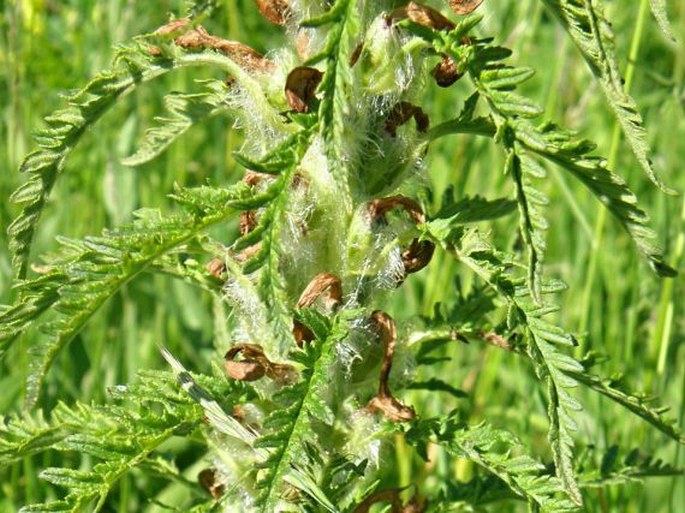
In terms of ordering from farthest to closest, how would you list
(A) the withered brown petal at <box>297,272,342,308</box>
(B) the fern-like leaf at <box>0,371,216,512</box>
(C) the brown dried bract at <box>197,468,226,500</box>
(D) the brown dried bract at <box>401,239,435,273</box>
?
(C) the brown dried bract at <box>197,468,226,500</box>
(D) the brown dried bract at <box>401,239,435,273</box>
(A) the withered brown petal at <box>297,272,342,308</box>
(B) the fern-like leaf at <box>0,371,216,512</box>

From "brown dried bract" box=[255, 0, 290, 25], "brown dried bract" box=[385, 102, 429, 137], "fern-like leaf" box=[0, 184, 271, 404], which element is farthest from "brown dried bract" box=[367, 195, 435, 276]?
"brown dried bract" box=[255, 0, 290, 25]

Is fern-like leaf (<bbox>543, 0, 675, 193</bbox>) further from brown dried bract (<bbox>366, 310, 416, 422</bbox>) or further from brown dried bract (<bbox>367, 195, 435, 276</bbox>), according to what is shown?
brown dried bract (<bbox>366, 310, 416, 422</bbox>)

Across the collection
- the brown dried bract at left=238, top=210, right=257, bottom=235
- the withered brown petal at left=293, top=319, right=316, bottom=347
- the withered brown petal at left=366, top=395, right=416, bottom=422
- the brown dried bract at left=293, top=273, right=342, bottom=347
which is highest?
the brown dried bract at left=238, top=210, right=257, bottom=235

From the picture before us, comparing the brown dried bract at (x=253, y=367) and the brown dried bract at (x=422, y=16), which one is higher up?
the brown dried bract at (x=422, y=16)

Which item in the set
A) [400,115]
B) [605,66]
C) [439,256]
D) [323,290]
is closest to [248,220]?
[323,290]

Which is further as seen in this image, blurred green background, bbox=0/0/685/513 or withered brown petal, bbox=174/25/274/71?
blurred green background, bbox=0/0/685/513

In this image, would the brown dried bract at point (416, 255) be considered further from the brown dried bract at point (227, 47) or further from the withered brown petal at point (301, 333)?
the brown dried bract at point (227, 47)

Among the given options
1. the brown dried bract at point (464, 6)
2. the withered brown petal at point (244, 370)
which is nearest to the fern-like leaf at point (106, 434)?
the withered brown petal at point (244, 370)
